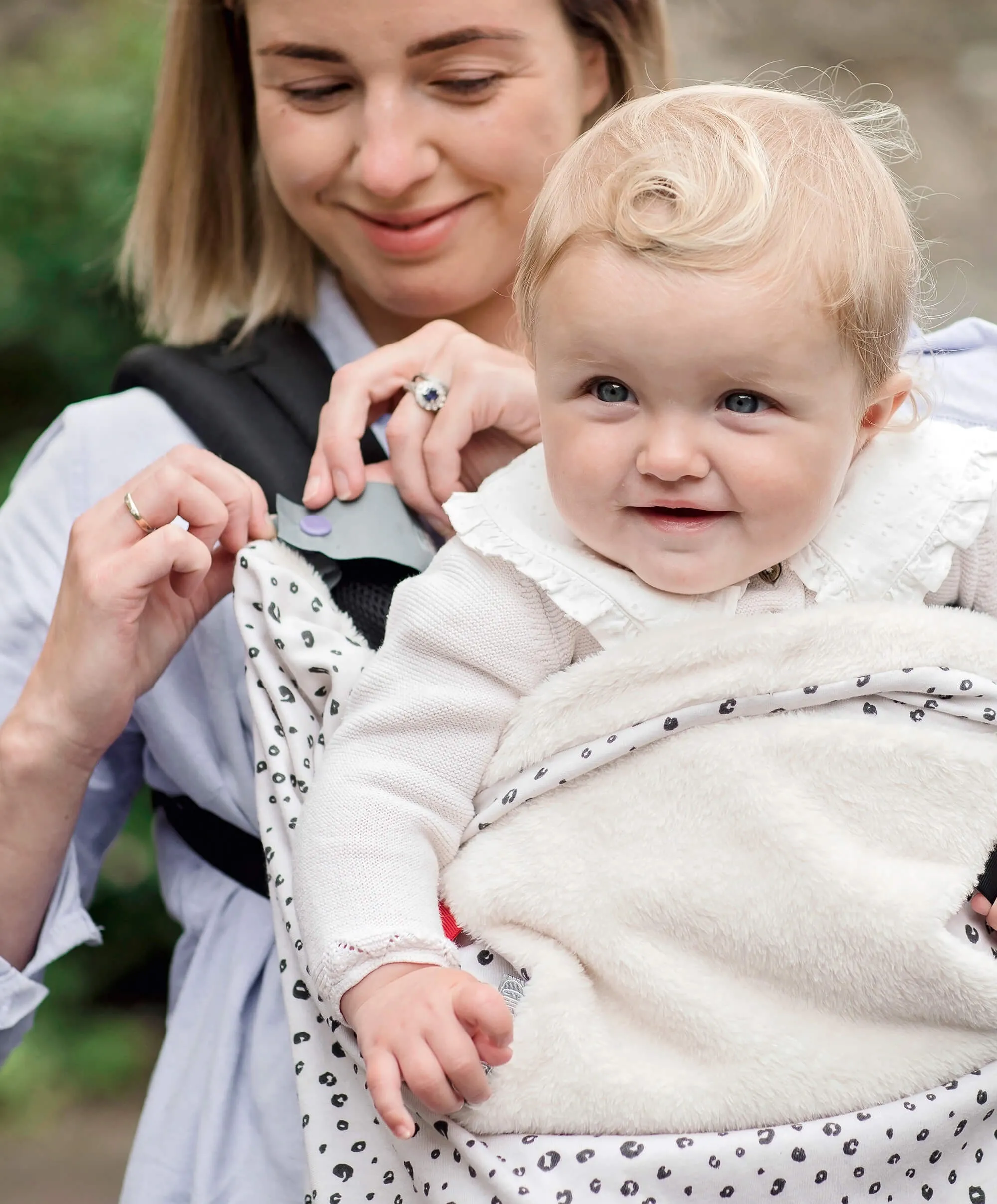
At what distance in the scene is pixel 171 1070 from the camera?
147cm

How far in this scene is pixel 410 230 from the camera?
1671mm

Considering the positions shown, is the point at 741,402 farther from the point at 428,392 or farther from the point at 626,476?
the point at 428,392

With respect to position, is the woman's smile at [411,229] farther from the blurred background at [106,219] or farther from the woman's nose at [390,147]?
the blurred background at [106,219]

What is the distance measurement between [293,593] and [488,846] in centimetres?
33

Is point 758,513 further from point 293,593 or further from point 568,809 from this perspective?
point 293,593

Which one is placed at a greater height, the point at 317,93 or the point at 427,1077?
the point at 317,93

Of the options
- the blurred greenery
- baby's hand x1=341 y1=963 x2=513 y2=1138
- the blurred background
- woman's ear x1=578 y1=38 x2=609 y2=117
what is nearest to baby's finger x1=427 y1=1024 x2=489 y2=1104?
baby's hand x1=341 y1=963 x2=513 y2=1138

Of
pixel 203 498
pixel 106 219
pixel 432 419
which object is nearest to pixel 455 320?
pixel 432 419

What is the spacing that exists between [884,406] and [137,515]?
0.72 meters

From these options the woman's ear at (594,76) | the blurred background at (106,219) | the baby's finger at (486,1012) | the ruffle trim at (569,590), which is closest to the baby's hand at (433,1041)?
the baby's finger at (486,1012)

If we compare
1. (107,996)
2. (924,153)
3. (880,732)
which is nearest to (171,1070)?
(880,732)

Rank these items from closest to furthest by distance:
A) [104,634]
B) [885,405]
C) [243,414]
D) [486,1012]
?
[486,1012], [885,405], [104,634], [243,414]

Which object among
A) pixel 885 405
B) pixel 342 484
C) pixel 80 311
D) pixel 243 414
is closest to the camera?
pixel 885 405

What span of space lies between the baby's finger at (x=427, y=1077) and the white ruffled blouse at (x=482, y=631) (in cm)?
8
